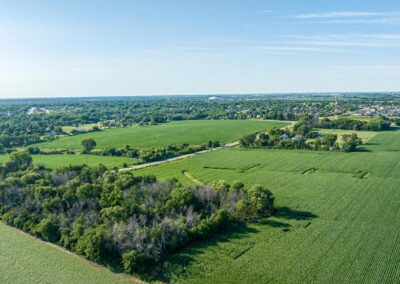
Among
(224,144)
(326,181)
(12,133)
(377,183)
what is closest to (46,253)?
(326,181)

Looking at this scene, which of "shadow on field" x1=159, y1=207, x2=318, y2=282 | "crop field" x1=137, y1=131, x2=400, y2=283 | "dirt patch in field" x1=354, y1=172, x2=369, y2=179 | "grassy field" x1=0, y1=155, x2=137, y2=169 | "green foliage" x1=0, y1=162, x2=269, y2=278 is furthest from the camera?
"grassy field" x1=0, y1=155, x2=137, y2=169

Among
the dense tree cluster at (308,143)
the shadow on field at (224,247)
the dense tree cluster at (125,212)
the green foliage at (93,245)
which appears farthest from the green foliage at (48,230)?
the dense tree cluster at (308,143)

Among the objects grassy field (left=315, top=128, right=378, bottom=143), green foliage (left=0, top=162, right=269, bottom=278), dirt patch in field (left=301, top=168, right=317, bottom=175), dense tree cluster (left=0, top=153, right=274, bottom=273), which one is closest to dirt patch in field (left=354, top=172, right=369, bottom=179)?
dirt patch in field (left=301, top=168, right=317, bottom=175)

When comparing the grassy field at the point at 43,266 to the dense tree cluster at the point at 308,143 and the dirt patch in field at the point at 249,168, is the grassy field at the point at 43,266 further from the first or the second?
the dense tree cluster at the point at 308,143

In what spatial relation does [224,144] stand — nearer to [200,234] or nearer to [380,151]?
[380,151]

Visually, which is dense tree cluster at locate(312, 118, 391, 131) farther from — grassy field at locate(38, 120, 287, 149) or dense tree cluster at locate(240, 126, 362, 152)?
dense tree cluster at locate(240, 126, 362, 152)

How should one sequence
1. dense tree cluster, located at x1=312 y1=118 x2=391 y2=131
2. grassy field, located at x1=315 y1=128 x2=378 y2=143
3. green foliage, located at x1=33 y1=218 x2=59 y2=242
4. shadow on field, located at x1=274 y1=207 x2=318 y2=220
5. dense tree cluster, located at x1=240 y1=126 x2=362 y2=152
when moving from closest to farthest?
1. green foliage, located at x1=33 y1=218 x2=59 y2=242
2. shadow on field, located at x1=274 y1=207 x2=318 y2=220
3. dense tree cluster, located at x1=240 y1=126 x2=362 y2=152
4. grassy field, located at x1=315 y1=128 x2=378 y2=143
5. dense tree cluster, located at x1=312 y1=118 x2=391 y2=131

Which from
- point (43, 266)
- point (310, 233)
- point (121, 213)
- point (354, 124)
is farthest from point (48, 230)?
point (354, 124)
